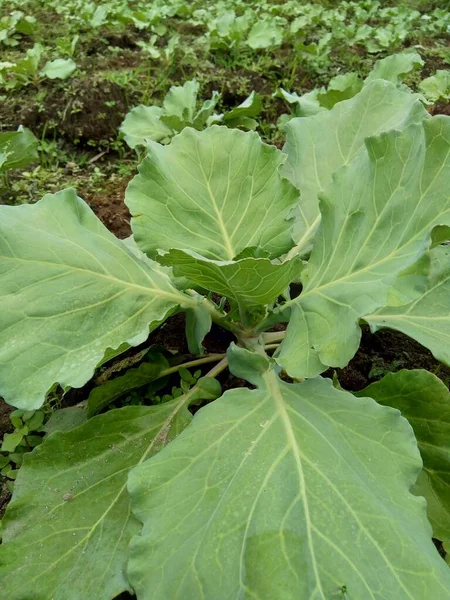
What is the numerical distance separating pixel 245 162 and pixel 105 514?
1.07m

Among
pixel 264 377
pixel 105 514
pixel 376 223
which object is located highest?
pixel 376 223

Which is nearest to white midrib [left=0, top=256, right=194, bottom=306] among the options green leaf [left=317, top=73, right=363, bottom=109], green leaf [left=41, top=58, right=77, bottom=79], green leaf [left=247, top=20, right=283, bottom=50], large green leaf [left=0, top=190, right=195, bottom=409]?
large green leaf [left=0, top=190, right=195, bottom=409]

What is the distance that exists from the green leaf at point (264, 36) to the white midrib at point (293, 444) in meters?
3.38

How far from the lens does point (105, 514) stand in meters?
1.50

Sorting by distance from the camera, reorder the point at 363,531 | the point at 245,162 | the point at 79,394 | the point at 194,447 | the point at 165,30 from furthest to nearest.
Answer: the point at 165,30, the point at 79,394, the point at 245,162, the point at 194,447, the point at 363,531

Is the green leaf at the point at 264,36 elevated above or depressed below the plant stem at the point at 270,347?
above

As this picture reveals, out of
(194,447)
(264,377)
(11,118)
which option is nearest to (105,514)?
(194,447)

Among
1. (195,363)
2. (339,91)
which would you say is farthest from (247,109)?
(195,363)

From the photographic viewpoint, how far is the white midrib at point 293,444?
3.81ft

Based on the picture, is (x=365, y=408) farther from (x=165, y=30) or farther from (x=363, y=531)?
(x=165, y=30)

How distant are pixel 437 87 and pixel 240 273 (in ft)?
10.6

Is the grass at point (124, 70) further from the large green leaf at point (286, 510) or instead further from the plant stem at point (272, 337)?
the large green leaf at point (286, 510)

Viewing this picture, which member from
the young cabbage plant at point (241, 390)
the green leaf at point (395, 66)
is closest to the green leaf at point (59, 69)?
the green leaf at point (395, 66)

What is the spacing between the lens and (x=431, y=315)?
5.73 feet
